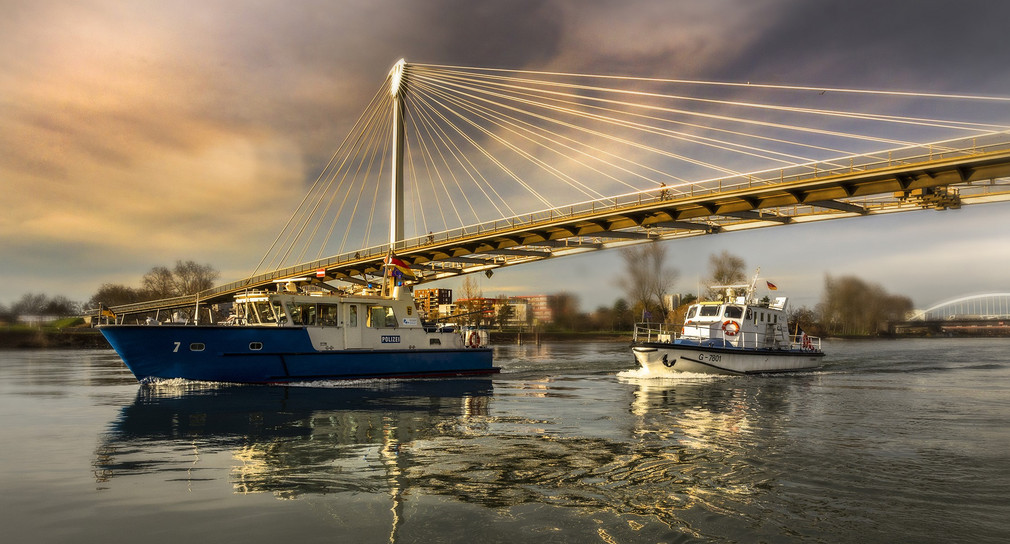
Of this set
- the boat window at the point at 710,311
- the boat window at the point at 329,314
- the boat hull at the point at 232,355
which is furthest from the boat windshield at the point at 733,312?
the boat window at the point at 329,314

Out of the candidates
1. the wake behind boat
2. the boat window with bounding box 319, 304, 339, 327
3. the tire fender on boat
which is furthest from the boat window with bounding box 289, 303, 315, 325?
the wake behind boat

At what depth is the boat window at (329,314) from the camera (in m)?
22.3

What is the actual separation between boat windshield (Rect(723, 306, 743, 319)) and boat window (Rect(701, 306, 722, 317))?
35 centimetres

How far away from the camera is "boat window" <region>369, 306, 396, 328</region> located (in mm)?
23453

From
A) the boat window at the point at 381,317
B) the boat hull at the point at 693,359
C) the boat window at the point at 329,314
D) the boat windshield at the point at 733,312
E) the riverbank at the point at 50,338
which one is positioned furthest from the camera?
the riverbank at the point at 50,338

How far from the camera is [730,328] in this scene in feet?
90.7

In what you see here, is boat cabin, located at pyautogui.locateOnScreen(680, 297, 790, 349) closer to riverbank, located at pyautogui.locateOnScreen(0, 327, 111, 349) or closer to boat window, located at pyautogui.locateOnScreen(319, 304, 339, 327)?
boat window, located at pyautogui.locateOnScreen(319, 304, 339, 327)

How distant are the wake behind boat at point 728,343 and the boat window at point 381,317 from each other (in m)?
9.54

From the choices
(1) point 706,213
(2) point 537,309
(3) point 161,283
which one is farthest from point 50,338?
(2) point 537,309

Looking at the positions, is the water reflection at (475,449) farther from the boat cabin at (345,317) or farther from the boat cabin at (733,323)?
the boat cabin at (733,323)

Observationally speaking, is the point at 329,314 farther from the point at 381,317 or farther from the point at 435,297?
the point at 435,297

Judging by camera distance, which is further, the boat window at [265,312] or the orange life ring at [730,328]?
the orange life ring at [730,328]

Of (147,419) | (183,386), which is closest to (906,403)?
(147,419)

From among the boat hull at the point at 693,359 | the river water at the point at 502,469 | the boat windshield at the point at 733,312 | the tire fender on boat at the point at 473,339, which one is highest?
the boat windshield at the point at 733,312
